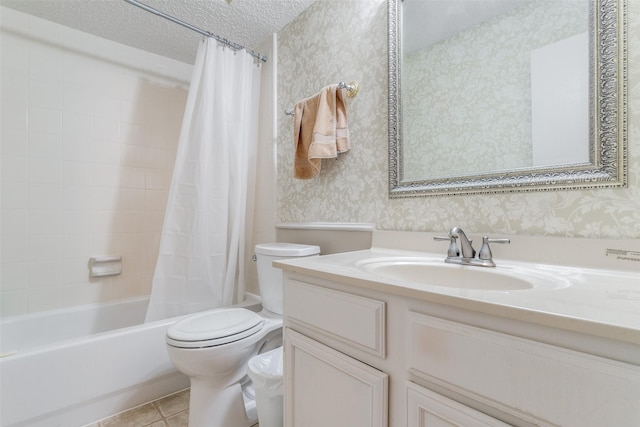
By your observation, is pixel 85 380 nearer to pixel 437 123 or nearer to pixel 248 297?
pixel 248 297

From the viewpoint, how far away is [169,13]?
163cm

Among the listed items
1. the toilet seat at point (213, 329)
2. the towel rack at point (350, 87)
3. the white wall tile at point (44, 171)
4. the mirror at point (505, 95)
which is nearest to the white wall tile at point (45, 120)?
the white wall tile at point (44, 171)

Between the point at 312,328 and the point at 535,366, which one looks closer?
the point at 535,366

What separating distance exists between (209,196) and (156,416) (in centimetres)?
111

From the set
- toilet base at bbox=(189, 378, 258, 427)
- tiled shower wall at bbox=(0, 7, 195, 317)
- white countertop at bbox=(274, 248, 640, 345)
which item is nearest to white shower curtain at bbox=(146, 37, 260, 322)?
toilet base at bbox=(189, 378, 258, 427)

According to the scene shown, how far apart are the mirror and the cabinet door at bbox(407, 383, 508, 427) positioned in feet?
2.20

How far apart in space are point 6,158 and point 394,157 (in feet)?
7.05

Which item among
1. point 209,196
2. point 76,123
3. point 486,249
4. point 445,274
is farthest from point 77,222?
point 486,249

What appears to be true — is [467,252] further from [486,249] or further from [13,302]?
[13,302]

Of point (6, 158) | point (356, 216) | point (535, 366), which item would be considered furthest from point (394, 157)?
point (6, 158)

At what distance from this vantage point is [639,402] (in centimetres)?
35

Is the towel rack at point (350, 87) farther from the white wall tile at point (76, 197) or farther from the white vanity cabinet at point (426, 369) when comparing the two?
the white wall tile at point (76, 197)

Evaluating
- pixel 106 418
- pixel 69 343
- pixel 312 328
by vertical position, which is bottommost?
pixel 106 418

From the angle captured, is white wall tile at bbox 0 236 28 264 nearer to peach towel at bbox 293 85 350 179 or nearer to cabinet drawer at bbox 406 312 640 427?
peach towel at bbox 293 85 350 179
